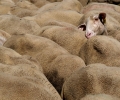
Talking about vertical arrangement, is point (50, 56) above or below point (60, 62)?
below

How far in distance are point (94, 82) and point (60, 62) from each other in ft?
4.43

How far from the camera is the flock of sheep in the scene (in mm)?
4055

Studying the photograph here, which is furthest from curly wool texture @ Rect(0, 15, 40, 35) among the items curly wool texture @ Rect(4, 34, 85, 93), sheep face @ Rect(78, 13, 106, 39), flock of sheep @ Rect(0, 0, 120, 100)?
curly wool texture @ Rect(4, 34, 85, 93)

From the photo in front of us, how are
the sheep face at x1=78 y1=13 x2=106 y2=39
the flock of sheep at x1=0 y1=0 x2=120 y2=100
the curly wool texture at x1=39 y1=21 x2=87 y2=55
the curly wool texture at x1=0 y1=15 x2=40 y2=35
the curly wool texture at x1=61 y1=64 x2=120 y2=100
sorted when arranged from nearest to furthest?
1. the flock of sheep at x1=0 y1=0 x2=120 y2=100
2. the curly wool texture at x1=61 y1=64 x2=120 y2=100
3. the curly wool texture at x1=39 y1=21 x2=87 y2=55
4. the sheep face at x1=78 y1=13 x2=106 y2=39
5. the curly wool texture at x1=0 y1=15 x2=40 y2=35

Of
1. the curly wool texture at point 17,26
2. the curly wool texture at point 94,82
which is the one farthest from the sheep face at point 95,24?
the curly wool texture at point 94,82

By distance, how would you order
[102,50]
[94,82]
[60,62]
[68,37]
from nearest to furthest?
[94,82], [60,62], [102,50], [68,37]

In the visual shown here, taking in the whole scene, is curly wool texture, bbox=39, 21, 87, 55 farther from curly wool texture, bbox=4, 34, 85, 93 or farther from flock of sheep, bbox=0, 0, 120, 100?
curly wool texture, bbox=4, 34, 85, 93

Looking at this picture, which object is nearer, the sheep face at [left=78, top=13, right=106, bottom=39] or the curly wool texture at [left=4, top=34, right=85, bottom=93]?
the curly wool texture at [left=4, top=34, right=85, bottom=93]

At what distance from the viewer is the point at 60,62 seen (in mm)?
6184

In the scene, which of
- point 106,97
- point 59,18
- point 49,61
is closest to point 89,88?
point 106,97

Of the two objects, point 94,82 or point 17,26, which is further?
point 17,26

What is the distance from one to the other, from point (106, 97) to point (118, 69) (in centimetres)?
113

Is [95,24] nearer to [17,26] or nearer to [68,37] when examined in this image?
[68,37]

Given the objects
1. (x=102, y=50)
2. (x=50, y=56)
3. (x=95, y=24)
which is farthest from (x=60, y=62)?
(x=95, y=24)
